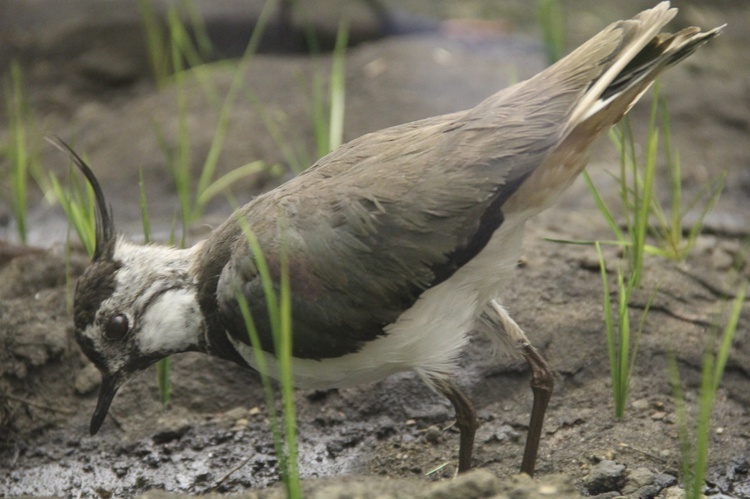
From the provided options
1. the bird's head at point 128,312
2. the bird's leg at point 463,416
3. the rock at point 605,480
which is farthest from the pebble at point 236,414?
the rock at point 605,480

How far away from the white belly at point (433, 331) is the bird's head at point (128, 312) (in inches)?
12.2

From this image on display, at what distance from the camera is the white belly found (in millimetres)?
3201

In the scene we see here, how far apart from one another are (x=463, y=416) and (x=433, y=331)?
0.33 m

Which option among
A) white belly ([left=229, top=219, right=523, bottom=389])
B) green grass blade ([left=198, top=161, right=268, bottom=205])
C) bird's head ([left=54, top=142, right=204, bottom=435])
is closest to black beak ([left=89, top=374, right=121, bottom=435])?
bird's head ([left=54, top=142, right=204, bottom=435])

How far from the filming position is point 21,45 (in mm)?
7781

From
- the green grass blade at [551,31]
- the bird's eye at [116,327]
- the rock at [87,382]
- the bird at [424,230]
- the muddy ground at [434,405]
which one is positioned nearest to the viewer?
the bird at [424,230]

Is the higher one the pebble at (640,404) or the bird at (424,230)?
the bird at (424,230)

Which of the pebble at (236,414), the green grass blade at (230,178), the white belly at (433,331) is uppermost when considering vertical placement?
the green grass blade at (230,178)

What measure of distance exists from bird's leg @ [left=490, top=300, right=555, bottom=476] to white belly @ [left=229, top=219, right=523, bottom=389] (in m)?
0.20

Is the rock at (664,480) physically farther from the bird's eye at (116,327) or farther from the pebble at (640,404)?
the bird's eye at (116,327)

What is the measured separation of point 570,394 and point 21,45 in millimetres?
5733

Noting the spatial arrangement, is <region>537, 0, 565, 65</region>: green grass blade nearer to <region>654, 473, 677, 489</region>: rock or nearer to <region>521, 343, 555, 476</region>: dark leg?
<region>521, 343, 555, 476</region>: dark leg

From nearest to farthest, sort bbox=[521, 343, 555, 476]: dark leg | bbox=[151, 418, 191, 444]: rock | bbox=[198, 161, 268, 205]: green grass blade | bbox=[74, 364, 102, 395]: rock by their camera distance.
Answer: bbox=[521, 343, 555, 476]: dark leg
bbox=[151, 418, 191, 444]: rock
bbox=[74, 364, 102, 395]: rock
bbox=[198, 161, 268, 205]: green grass blade

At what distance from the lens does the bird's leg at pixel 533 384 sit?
3.32 m
